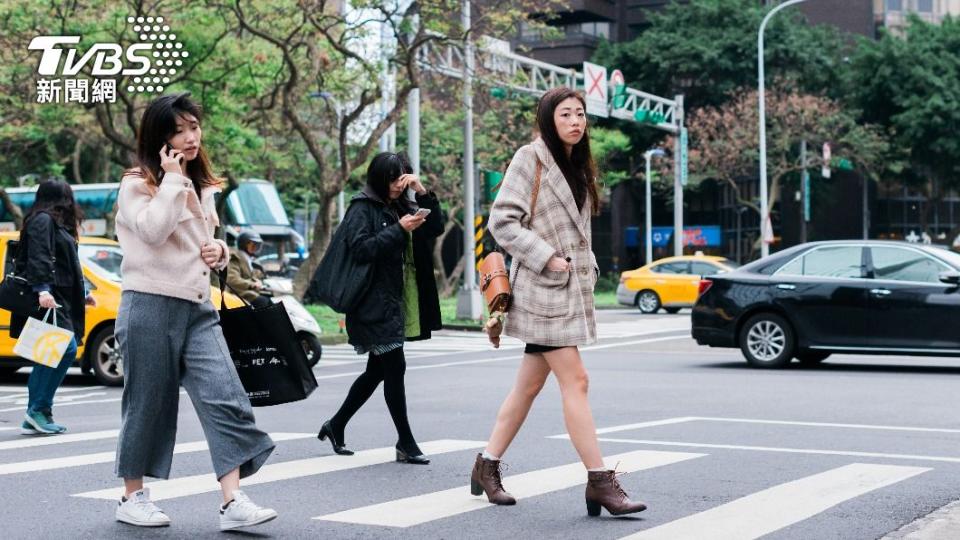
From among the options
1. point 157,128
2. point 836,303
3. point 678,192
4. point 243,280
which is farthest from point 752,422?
point 678,192

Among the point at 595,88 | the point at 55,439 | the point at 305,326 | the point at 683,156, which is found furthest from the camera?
the point at 683,156

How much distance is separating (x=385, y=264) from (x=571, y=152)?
6.09 ft

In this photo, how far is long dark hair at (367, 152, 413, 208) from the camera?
7.86m

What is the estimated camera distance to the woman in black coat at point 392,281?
304 inches

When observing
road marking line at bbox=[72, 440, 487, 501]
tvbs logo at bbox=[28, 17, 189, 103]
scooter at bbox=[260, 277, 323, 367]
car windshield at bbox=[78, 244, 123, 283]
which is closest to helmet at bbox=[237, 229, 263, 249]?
scooter at bbox=[260, 277, 323, 367]

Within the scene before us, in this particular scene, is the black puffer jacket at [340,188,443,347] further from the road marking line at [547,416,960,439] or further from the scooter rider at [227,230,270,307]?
the scooter rider at [227,230,270,307]

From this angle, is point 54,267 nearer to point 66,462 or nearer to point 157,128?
point 66,462

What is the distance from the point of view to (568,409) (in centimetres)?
613

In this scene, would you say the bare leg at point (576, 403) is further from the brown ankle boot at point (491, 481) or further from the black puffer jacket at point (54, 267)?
the black puffer jacket at point (54, 267)

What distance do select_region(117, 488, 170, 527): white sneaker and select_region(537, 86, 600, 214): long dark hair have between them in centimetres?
228

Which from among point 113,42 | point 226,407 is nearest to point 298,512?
point 226,407

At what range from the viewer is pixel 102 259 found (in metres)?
14.0

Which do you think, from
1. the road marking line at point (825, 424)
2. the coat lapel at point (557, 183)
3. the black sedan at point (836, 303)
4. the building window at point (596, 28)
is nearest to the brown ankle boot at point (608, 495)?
the coat lapel at point (557, 183)

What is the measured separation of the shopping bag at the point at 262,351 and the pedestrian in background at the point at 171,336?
0.27m
